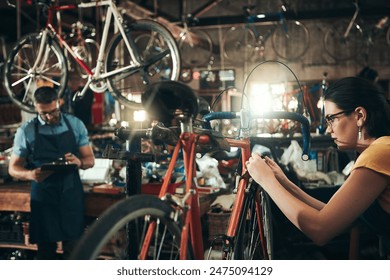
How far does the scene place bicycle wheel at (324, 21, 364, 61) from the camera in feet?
34.5

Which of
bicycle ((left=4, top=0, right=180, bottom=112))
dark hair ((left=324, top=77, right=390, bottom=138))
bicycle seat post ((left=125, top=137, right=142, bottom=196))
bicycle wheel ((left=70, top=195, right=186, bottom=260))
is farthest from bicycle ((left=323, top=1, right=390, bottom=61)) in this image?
bicycle wheel ((left=70, top=195, right=186, bottom=260))

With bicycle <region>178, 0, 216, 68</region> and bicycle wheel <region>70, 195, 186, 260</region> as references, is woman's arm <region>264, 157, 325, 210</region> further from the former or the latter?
bicycle <region>178, 0, 216, 68</region>

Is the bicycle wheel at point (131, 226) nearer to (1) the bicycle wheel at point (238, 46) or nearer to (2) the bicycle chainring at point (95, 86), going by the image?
(2) the bicycle chainring at point (95, 86)

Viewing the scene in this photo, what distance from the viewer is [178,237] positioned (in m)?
1.30

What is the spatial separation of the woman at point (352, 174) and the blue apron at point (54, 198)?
2103mm

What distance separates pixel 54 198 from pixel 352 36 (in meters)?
9.56

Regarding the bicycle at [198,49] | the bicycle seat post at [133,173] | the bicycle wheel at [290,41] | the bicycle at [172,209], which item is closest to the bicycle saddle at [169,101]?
the bicycle at [172,209]

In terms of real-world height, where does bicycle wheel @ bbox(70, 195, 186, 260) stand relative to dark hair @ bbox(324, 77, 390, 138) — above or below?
below

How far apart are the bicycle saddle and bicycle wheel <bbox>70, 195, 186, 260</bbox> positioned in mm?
369

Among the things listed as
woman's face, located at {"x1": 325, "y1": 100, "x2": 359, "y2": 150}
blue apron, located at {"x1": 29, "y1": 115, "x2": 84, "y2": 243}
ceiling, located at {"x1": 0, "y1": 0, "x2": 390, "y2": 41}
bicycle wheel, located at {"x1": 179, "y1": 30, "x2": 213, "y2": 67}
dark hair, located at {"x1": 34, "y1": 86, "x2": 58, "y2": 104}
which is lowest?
blue apron, located at {"x1": 29, "y1": 115, "x2": 84, "y2": 243}

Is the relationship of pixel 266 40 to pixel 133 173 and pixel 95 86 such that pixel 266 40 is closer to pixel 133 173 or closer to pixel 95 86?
pixel 95 86

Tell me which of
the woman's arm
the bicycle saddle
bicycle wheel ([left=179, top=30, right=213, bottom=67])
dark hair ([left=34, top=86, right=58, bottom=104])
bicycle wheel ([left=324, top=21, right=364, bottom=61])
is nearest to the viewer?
the bicycle saddle

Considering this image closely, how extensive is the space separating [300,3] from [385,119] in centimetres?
1004
